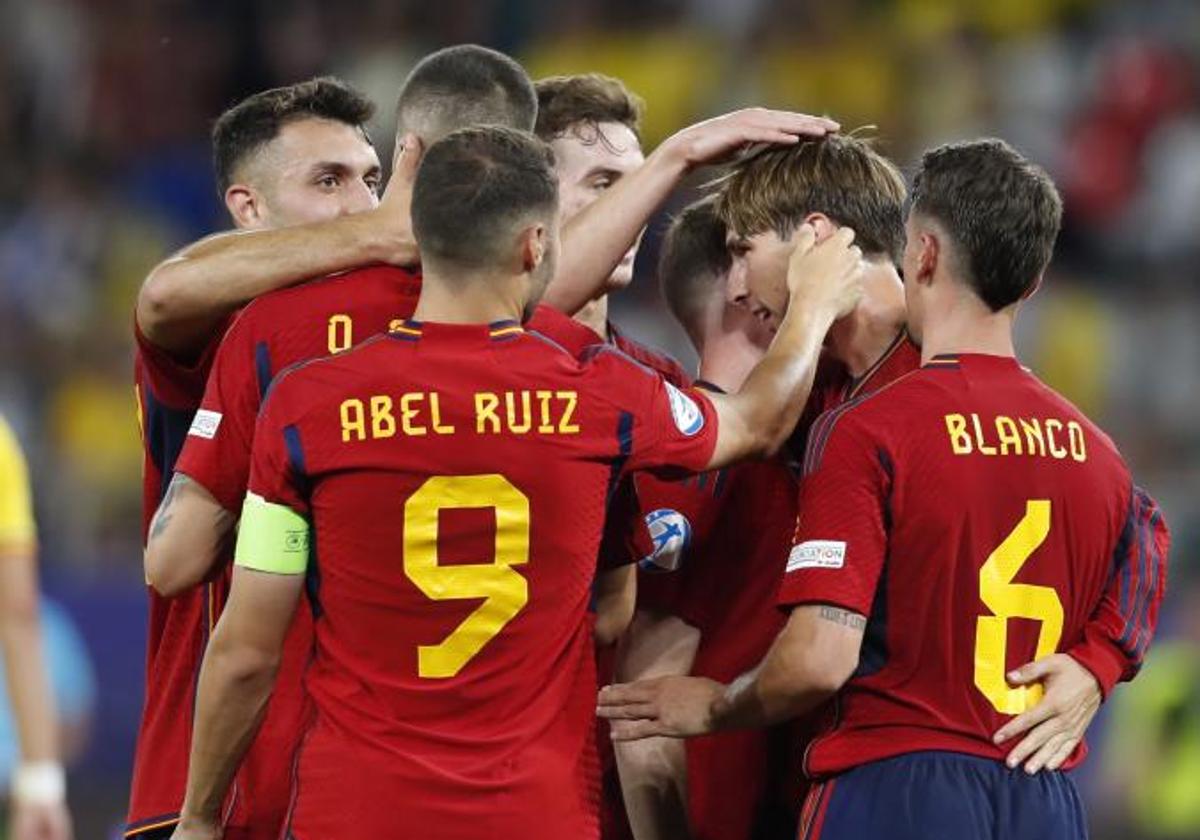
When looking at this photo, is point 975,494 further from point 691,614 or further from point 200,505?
point 200,505

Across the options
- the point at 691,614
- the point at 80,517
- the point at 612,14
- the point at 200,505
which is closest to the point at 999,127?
the point at 612,14

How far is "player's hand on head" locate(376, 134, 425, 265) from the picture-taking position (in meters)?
4.45

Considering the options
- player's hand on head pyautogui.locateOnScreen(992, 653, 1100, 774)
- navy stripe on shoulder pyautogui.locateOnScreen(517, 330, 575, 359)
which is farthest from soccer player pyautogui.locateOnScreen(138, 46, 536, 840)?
player's hand on head pyautogui.locateOnScreen(992, 653, 1100, 774)

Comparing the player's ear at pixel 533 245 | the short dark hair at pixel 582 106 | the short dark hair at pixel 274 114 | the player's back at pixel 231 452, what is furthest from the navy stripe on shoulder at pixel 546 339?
the short dark hair at pixel 582 106

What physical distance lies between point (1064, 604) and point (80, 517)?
744 centimetres

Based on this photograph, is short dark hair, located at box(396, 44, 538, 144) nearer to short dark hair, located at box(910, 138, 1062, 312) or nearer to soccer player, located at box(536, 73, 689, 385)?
soccer player, located at box(536, 73, 689, 385)

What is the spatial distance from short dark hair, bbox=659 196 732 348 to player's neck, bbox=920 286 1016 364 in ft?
3.03

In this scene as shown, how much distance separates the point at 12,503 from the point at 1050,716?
134 inches

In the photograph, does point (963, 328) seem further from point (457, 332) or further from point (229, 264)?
point (229, 264)

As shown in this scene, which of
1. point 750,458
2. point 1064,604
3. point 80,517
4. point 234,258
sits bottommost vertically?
point 80,517

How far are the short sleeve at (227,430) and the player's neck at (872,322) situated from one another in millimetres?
1297

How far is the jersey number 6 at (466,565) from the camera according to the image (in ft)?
13.0

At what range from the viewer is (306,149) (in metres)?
4.99

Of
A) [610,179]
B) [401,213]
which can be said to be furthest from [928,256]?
[610,179]
